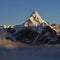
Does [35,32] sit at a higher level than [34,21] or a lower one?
lower

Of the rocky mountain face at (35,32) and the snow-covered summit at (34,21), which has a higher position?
the snow-covered summit at (34,21)

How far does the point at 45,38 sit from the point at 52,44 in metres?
6.66

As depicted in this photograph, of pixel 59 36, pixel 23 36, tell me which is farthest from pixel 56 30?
pixel 23 36

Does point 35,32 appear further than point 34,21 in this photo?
No

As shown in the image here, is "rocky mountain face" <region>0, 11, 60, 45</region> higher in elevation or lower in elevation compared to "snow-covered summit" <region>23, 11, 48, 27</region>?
lower

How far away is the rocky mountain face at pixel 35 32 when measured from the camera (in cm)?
11850

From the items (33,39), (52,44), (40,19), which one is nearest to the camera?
(52,44)

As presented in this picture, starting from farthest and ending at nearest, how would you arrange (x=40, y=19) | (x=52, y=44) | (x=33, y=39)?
(x=40, y=19), (x=33, y=39), (x=52, y=44)

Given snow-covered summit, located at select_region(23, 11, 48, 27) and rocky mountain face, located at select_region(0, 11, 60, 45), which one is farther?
snow-covered summit, located at select_region(23, 11, 48, 27)

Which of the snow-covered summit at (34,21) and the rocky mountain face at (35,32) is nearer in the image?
the rocky mountain face at (35,32)

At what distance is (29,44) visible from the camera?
11944cm

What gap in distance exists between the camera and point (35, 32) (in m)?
122

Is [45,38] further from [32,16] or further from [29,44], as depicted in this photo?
[32,16]

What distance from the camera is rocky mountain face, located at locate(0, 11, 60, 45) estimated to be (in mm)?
118500
